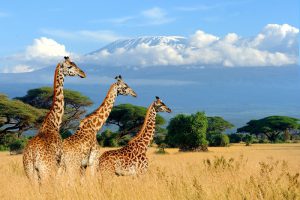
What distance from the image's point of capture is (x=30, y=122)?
52344mm

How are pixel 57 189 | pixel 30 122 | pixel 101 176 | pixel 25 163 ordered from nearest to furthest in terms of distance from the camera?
pixel 57 189, pixel 25 163, pixel 101 176, pixel 30 122

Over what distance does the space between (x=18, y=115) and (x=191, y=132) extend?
17.0m

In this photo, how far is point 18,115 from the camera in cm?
5128

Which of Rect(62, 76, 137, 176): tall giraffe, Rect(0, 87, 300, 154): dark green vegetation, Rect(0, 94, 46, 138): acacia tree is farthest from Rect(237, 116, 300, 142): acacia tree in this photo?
Rect(62, 76, 137, 176): tall giraffe

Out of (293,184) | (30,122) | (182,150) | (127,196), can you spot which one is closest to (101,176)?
(127,196)

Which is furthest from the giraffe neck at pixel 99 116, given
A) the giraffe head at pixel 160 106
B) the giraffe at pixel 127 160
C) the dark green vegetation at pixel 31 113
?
the dark green vegetation at pixel 31 113

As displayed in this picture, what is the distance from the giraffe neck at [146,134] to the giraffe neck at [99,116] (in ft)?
2.76

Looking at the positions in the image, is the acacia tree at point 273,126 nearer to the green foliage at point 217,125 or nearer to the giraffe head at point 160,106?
the green foliage at point 217,125

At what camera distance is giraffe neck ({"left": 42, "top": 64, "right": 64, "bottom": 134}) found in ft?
40.1

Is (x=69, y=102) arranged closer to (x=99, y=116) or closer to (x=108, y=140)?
(x=108, y=140)

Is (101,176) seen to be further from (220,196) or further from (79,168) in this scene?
(220,196)

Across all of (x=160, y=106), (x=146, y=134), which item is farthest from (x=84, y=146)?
(x=160, y=106)

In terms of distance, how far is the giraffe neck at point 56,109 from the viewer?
1222 cm

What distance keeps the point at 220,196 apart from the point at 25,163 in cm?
399
